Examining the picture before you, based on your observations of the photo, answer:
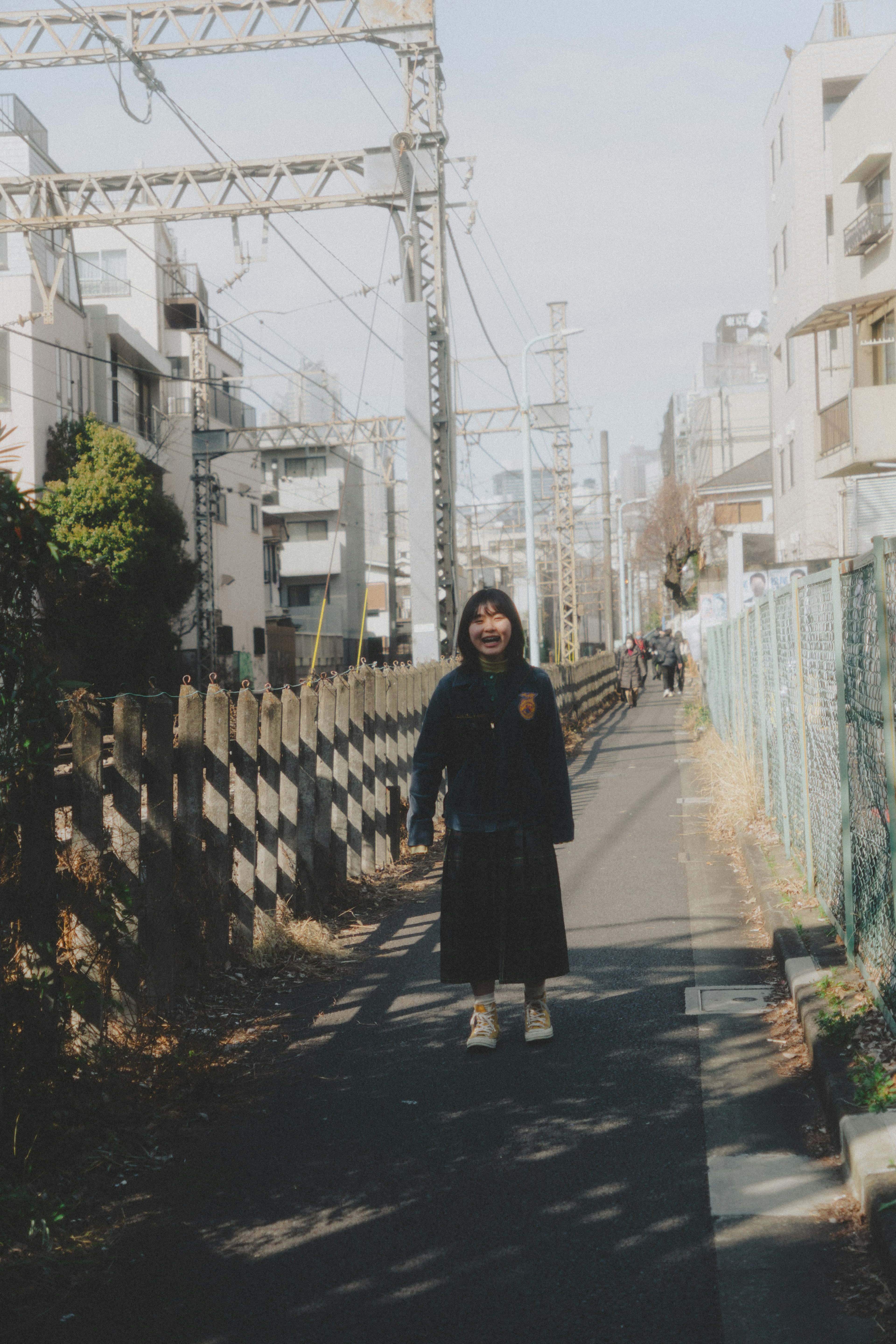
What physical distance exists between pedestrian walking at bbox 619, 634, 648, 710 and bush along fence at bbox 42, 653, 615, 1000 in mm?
23813

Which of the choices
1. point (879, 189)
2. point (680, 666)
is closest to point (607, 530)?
point (680, 666)

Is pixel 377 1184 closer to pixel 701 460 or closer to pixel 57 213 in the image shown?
pixel 57 213

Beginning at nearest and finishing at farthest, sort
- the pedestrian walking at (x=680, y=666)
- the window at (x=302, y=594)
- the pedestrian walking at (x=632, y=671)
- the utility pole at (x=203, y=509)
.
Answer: the pedestrian walking at (x=632, y=671) → the utility pole at (x=203, y=509) → the pedestrian walking at (x=680, y=666) → the window at (x=302, y=594)

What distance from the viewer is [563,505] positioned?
122ft

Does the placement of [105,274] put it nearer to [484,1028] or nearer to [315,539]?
[315,539]

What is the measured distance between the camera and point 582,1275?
131 inches

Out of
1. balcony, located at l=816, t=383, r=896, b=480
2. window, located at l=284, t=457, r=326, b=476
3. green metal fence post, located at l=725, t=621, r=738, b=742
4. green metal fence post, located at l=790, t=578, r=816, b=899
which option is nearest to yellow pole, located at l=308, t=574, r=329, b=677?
green metal fence post, located at l=790, t=578, r=816, b=899

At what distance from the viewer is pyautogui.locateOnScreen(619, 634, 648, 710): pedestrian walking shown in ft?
108

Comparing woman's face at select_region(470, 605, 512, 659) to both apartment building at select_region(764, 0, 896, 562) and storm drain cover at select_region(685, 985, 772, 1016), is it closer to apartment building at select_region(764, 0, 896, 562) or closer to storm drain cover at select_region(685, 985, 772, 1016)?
storm drain cover at select_region(685, 985, 772, 1016)

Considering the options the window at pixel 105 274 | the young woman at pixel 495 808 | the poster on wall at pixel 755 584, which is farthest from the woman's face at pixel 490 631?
the window at pixel 105 274

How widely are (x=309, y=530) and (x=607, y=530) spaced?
2408 centimetres

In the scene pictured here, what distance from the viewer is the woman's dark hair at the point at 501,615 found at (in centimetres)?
525

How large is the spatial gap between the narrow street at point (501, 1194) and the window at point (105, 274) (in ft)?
138

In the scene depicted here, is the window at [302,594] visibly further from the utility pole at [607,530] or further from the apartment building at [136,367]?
the utility pole at [607,530]
